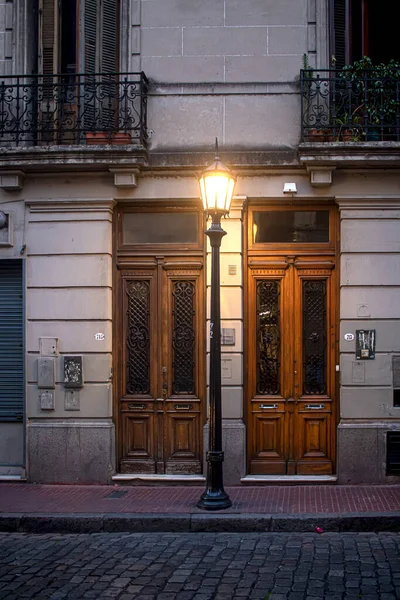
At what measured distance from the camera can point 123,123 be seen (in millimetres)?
10844

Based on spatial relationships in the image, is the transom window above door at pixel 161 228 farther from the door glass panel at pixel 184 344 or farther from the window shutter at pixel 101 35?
the window shutter at pixel 101 35

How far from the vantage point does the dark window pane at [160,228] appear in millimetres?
11156

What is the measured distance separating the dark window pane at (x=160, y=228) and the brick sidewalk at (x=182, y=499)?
12.1 ft

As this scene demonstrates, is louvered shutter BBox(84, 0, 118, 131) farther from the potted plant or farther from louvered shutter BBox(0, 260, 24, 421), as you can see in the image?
the potted plant

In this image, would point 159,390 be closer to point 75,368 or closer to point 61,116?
point 75,368

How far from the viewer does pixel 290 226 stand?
11.1 meters

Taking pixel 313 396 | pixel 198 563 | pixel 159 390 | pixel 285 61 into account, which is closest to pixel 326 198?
pixel 285 61

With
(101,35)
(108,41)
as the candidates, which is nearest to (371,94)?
(108,41)

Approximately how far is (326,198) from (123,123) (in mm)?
3216

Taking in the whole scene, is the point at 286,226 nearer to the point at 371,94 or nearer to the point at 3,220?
the point at 371,94

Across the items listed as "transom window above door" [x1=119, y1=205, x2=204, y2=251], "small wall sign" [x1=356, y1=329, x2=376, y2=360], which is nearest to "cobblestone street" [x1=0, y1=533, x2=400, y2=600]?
"small wall sign" [x1=356, y1=329, x2=376, y2=360]

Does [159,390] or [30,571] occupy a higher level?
[159,390]

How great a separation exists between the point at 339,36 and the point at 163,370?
18.8 feet

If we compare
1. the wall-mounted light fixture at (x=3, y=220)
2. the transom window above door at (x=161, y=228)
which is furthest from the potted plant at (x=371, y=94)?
the wall-mounted light fixture at (x=3, y=220)
